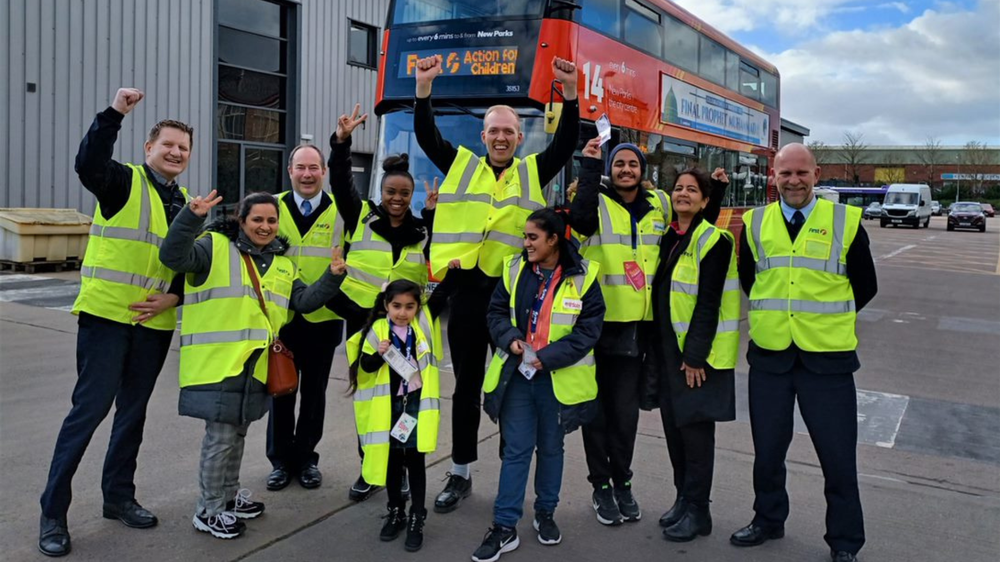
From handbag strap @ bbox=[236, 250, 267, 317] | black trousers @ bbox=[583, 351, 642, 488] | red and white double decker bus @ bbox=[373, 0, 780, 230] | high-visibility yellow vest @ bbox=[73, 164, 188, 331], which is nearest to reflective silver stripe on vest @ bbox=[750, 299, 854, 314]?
black trousers @ bbox=[583, 351, 642, 488]

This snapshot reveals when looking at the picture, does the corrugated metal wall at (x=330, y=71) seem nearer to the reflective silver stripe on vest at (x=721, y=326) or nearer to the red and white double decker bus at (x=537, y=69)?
the red and white double decker bus at (x=537, y=69)

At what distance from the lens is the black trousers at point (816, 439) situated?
3.69 meters

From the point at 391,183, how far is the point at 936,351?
750 cm

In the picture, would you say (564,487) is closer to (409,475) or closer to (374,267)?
(409,475)

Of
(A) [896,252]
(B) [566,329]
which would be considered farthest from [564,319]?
(A) [896,252]

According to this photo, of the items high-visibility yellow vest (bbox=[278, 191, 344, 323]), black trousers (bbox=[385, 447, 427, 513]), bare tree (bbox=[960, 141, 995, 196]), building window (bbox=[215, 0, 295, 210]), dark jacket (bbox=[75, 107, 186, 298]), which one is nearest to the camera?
dark jacket (bbox=[75, 107, 186, 298])

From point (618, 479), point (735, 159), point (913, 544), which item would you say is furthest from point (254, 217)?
point (735, 159)

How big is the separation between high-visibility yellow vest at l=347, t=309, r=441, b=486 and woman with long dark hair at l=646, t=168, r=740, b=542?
1148 millimetres

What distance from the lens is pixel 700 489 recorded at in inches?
157

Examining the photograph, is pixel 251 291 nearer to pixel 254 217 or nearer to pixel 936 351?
pixel 254 217

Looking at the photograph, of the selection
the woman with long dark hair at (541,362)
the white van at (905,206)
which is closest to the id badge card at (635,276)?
the woman with long dark hair at (541,362)

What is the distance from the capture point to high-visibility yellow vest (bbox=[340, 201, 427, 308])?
4.29 metres

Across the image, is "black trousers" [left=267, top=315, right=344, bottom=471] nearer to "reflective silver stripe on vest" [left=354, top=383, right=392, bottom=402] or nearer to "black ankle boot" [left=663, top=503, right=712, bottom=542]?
"reflective silver stripe on vest" [left=354, top=383, right=392, bottom=402]

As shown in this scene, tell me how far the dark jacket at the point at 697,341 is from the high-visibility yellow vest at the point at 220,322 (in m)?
1.95
